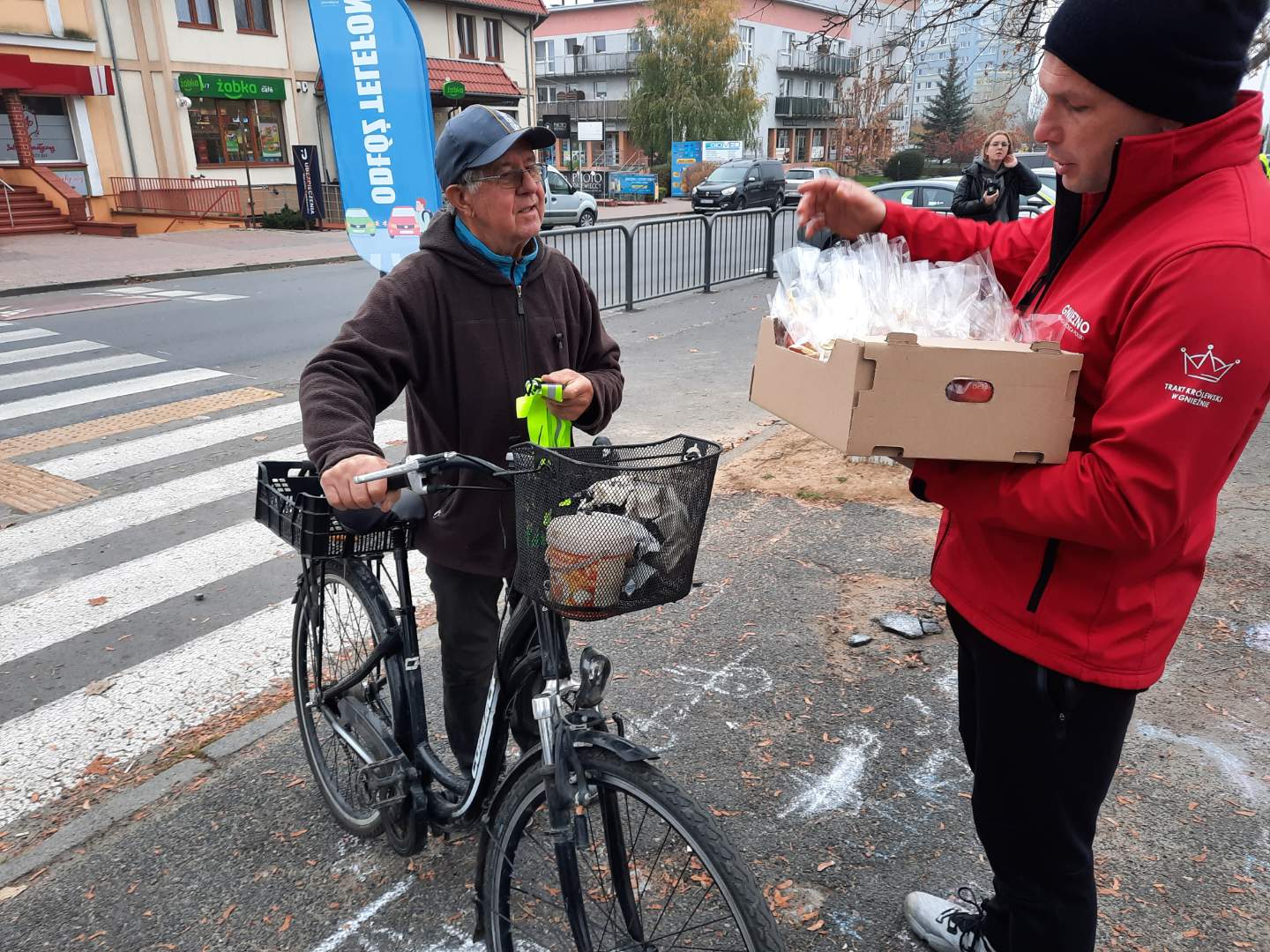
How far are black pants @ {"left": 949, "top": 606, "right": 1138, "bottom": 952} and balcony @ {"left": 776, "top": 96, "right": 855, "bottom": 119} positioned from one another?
6666 cm

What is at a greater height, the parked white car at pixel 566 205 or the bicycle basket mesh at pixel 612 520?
the bicycle basket mesh at pixel 612 520

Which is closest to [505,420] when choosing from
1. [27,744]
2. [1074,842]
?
[1074,842]

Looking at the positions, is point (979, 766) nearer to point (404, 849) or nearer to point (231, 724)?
point (404, 849)

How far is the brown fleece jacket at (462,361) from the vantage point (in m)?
2.35

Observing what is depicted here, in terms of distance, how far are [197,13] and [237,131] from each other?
344cm

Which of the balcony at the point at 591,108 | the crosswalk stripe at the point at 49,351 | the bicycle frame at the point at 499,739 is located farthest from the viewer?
the balcony at the point at 591,108

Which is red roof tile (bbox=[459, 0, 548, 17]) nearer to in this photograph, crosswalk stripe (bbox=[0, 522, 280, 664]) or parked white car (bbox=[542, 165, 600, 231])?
parked white car (bbox=[542, 165, 600, 231])

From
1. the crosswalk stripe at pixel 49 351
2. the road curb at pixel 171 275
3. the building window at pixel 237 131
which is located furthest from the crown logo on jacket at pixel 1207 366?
the building window at pixel 237 131

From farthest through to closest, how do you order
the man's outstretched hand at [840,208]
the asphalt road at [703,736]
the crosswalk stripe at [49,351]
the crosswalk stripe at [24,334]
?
1. the crosswalk stripe at [24,334]
2. the crosswalk stripe at [49,351]
3. the asphalt road at [703,736]
4. the man's outstretched hand at [840,208]

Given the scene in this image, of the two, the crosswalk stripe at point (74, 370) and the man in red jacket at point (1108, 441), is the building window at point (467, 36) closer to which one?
the crosswalk stripe at point (74, 370)

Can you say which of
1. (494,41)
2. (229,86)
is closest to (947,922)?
(229,86)

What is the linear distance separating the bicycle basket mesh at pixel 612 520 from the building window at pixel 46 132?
1169 inches

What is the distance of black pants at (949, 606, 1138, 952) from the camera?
1781 mm

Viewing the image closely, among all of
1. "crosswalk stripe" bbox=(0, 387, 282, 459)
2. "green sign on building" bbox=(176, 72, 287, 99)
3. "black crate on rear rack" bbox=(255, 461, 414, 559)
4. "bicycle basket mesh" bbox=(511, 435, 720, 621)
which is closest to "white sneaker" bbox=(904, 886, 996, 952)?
"bicycle basket mesh" bbox=(511, 435, 720, 621)
